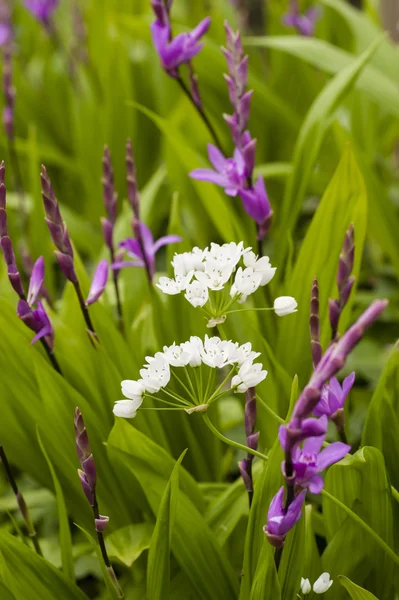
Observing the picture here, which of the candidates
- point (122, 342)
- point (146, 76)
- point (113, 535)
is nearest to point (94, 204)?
point (146, 76)

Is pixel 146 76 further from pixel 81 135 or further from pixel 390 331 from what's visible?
pixel 390 331

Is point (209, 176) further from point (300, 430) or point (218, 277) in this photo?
point (300, 430)

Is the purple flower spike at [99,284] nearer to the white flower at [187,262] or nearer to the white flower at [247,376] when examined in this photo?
the white flower at [187,262]

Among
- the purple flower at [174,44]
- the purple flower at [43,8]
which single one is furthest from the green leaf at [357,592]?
the purple flower at [43,8]

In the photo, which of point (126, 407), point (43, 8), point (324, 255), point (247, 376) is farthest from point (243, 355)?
point (43, 8)

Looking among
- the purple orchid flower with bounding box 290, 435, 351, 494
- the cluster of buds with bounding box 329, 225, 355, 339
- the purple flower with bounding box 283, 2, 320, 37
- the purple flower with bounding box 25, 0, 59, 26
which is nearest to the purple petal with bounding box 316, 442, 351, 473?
the purple orchid flower with bounding box 290, 435, 351, 494

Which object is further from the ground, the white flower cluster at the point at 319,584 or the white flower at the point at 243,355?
the white flower at the point at 243,355
